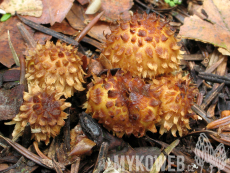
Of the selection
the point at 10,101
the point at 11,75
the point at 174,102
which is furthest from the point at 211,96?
the point at 11,75

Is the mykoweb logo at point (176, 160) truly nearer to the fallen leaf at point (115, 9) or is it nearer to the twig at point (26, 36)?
the twig at point (26, 36)

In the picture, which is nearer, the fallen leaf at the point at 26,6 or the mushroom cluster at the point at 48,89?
the mushroom cluster at the point at 48,89

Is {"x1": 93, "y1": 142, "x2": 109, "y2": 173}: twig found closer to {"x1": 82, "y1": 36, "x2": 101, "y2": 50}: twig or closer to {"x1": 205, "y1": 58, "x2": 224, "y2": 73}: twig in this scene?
{"x1": 82, "y1": 36, "x2": 101, "y2": 50}: twig

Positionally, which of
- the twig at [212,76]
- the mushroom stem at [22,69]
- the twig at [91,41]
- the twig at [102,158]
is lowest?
the twig at [102,158]

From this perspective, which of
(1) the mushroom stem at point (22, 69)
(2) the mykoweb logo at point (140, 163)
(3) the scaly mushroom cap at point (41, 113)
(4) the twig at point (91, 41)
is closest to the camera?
(3) the scaly mushroom cap at point (41, 113)

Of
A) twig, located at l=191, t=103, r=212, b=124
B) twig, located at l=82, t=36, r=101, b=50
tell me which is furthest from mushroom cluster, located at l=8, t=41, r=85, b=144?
twig, located at l=191, t=103, r=212, b=124

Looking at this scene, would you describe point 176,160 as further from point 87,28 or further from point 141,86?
point 87,28

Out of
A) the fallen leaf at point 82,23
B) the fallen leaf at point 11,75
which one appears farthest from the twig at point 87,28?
the fallen leaf at point 11,75
